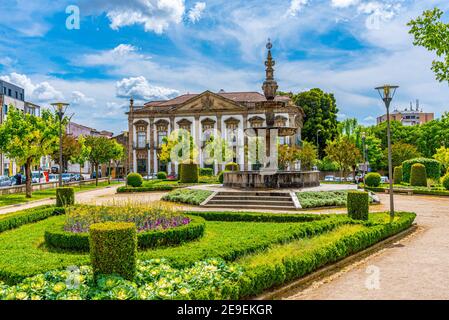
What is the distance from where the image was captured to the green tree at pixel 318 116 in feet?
207

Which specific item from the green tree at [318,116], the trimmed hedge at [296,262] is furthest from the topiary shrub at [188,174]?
the green tree at [318,116]

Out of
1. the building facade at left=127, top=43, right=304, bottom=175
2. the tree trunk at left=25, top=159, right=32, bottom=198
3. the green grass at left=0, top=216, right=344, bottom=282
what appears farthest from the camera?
the building facade at left=127, top=43, right=304, bottom=175

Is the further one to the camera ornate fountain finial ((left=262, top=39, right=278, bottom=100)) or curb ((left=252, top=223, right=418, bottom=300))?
ornate fountain finial ((left=262, top=39, right=278, bottom=100))

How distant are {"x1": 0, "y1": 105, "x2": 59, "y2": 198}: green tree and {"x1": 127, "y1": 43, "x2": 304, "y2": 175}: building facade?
1190 inches

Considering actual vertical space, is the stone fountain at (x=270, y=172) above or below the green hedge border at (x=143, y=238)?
above

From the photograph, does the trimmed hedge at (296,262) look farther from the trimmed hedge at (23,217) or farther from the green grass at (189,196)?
the green grass at (189,196)

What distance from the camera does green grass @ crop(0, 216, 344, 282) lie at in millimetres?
7432

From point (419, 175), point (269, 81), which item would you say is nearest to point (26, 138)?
point (269, 81)

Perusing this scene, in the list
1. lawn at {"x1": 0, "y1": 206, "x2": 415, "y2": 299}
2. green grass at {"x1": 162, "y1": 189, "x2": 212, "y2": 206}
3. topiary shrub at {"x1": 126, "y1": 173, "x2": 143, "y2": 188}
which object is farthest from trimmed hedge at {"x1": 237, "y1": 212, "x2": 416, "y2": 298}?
topiary shrub at {"x1": 126, "y1": 173, "x2": 143, "y2": 188}

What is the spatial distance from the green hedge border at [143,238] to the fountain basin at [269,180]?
399 inches

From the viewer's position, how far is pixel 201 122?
60.0 meters

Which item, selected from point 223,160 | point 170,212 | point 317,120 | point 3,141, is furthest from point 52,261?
point 317,120

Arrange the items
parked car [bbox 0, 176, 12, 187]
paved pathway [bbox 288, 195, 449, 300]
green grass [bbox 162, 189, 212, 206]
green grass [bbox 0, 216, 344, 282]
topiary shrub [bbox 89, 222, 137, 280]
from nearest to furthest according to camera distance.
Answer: topiary shrub [bbox 89, 222, 137, 280]
paved pathway [bbox 288, 195, 449, 300]
green grass [bbox 0, 216, 344, 282]
green grass [bbox 162, 189, 212, 206]
parked car [bbox 0, 176, 12, 187]

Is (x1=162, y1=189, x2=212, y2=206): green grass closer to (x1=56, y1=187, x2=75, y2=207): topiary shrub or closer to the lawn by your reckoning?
(x1=56, y1=187, x2=75, y2=207): topiary shrub
